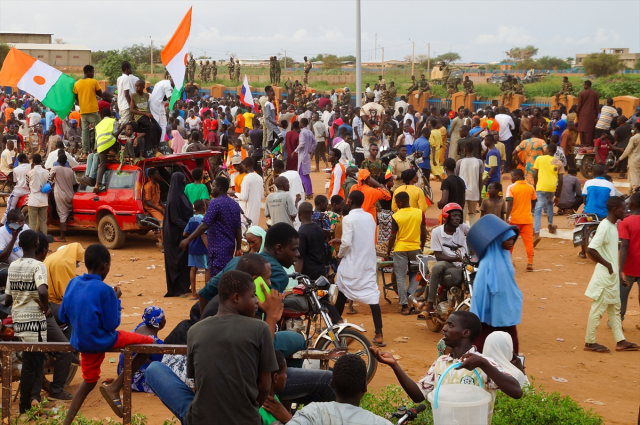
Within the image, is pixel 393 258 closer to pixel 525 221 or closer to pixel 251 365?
pixel 525 221

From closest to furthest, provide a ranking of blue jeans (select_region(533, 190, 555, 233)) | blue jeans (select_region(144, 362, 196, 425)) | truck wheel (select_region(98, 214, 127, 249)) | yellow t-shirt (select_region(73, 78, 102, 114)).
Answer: blue jeans (select_region(144, 362, 196, 425))
truck wheel (select_region(98, 214, 127, 249))
blue jeans (select_region(533, 190, 555, 233))
yellow t-shirt (select_region(73, 78, 102, 114))

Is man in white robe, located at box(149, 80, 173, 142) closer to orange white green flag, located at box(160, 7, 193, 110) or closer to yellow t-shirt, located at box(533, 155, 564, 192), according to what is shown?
orange white green flag, located at box(160, 7, 193, 110)

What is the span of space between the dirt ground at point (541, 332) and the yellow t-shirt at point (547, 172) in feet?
4.04

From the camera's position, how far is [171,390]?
416cm

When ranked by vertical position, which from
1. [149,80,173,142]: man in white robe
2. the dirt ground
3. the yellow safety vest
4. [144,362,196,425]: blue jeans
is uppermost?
[149,80,173,142]: man in white robe

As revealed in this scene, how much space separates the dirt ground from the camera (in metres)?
6.69

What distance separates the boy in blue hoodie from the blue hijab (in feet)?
9.12

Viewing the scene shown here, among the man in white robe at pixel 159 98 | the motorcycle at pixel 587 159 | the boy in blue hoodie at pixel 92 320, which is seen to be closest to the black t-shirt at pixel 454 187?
the man in white robe at pixel 159 98

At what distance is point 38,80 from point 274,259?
960cm

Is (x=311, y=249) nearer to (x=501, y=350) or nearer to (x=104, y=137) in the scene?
(x=501, y=350)

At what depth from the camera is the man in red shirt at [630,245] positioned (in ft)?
26.5

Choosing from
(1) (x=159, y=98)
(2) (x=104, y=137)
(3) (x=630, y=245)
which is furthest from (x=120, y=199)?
(3) (x=630, y=245)

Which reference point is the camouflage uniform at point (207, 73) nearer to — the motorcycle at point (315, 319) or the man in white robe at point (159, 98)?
the man in white robe at point (159, 98)

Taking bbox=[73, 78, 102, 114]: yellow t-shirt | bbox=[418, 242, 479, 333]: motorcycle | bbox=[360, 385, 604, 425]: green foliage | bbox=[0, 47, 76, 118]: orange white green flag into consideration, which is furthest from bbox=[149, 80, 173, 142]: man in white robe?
bbox=[360, 385, 604, 425]: green foliage
